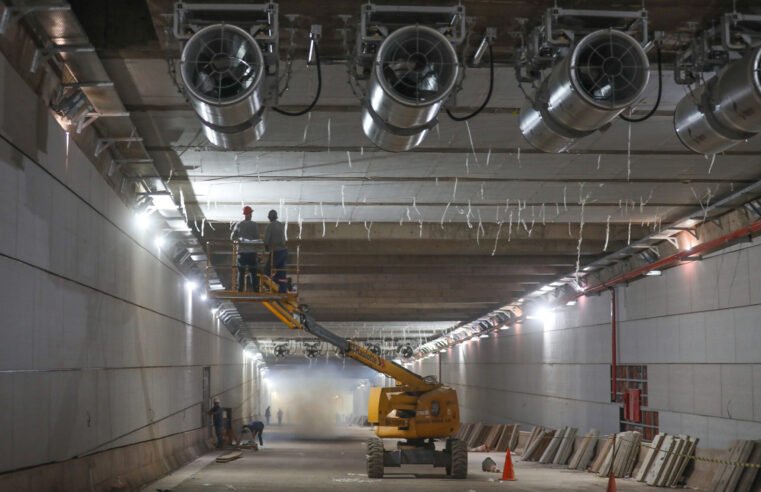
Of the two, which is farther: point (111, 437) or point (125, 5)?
point (111, 437)

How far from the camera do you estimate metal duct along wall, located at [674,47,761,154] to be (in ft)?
28.6

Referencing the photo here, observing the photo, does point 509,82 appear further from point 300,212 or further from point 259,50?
point 300,212

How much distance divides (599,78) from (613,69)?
150mm

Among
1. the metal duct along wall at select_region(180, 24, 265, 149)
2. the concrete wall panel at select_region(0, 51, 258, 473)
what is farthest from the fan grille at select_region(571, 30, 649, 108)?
the concrete wall panel at select_region(0, 51, 258, 473)

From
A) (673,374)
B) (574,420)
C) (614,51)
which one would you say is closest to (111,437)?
(614,51)

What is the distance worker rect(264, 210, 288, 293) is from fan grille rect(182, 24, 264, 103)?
10234 millimetres

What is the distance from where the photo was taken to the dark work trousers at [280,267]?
20.1 metres

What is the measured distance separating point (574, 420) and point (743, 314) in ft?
38.9

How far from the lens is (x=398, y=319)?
4509 cm

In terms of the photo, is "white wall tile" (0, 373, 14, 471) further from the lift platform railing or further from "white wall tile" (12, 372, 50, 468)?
the lift platform railing

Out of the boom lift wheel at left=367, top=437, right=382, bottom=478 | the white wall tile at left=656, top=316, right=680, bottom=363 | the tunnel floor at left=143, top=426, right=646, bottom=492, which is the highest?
the white wall tile at left=656, top=316, right=680, bottom=363

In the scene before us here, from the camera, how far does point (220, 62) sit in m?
8.64

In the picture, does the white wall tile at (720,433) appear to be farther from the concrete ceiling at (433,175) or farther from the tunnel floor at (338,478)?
the concrete ceiling at (433,175)

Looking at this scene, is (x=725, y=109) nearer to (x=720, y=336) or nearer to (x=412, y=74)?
(x=412, y=74)
